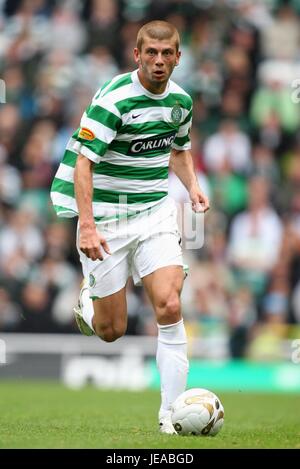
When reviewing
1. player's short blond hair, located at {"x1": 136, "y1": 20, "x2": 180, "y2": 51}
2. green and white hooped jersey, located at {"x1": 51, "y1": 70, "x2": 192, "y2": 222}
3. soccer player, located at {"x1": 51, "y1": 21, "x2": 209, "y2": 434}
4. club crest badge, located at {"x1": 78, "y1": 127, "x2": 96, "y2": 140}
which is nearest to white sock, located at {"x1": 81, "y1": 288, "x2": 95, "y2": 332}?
soccer player, located at {"x1": 51, "y1": 21, "x2": 209, "y2": 434}

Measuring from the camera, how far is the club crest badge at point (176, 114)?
7867 mm

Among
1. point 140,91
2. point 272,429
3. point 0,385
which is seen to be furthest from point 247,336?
point 140,91

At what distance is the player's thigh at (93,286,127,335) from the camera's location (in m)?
8.10

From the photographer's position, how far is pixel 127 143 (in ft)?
25.5

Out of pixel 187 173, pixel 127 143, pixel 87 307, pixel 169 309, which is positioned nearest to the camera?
pixel 169 309

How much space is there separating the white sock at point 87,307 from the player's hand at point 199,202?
1.25m

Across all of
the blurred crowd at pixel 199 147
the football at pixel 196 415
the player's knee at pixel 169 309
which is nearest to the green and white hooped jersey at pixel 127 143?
the player's knee at pixel 169 309

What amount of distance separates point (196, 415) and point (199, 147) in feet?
31.5

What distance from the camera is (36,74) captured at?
17.3m

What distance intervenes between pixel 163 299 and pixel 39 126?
967 centimetres

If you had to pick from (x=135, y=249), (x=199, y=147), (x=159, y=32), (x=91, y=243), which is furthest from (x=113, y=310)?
(x=199, y=147)

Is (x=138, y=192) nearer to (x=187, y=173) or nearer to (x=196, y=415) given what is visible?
(x=187, y=173)

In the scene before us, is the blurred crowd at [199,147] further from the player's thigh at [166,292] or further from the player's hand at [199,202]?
the player's thigh at [166,292]

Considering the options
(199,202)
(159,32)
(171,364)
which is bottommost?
(171,364)
